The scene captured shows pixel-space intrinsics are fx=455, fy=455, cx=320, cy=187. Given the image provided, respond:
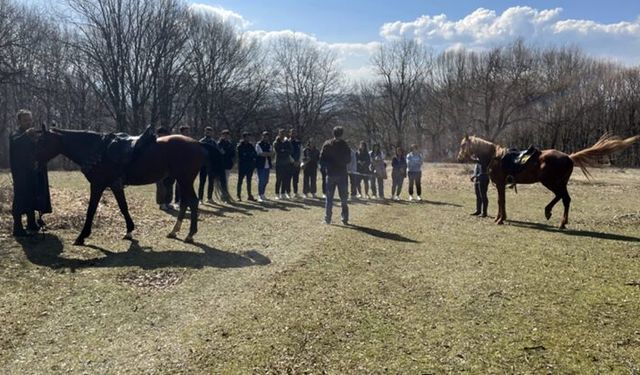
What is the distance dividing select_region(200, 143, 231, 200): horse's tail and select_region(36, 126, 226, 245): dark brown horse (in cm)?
53

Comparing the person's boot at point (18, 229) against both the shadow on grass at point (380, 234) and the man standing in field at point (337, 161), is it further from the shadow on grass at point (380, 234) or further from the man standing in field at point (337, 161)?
the shadow on grass at point (380, 234)

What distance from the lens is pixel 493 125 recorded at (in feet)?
140

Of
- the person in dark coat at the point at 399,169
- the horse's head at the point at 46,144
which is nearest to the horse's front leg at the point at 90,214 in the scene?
the horse's head at the point at 46,144

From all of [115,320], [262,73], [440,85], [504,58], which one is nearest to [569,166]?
[115,320]

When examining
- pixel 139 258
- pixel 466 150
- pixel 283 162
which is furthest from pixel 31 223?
pixel 466 150

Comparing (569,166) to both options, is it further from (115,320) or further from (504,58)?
(504,58)

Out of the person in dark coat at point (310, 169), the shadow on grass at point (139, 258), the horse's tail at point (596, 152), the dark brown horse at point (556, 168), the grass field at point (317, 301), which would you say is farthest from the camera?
the person in dark coat at point (310, 169)

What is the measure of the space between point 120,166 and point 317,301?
480 cm

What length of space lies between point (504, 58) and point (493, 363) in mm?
44826

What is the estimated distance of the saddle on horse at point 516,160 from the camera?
11.4m

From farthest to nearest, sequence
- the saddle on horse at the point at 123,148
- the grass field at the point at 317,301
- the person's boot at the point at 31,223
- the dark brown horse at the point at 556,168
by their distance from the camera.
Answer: the dark brown horse at the point at 556,168 → the person's boot at the point at 31,223 → the saddle on horse at the point at 123,148 → the grass field at the point at 317,301

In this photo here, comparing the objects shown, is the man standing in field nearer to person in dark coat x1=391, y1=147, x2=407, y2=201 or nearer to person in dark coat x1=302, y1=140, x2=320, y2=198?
person in dark coat x1=302, y1=140, x2=320, y2=198

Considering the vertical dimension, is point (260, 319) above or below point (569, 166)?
below

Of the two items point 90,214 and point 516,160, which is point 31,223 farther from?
point 516,160
